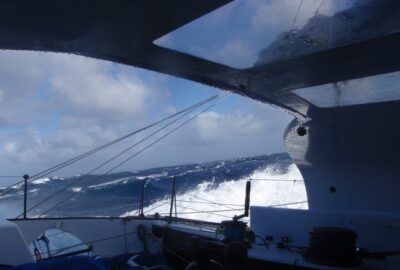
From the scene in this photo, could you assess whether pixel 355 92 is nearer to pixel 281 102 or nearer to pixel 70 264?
pixel 281 102

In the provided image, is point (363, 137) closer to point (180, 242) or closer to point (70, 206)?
point (180, 242)

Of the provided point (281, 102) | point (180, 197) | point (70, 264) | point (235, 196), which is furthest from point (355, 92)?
point (180, 197)

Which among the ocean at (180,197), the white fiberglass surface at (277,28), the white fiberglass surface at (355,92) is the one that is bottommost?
the ocean at (180,197)

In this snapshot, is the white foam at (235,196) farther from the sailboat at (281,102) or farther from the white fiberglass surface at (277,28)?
the white fiberglass surface at (277,28)

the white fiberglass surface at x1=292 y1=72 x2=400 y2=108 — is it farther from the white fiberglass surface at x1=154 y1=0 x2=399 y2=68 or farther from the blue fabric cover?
the blue fabric cover

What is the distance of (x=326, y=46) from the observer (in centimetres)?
459

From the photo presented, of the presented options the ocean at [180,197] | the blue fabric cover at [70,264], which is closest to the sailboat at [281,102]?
the blue fabric cover at [70,264]

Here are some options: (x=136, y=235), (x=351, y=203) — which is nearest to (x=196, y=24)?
(x=351, y=203)

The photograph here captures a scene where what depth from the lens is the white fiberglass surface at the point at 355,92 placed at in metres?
5.74

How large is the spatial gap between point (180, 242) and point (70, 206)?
665 inches

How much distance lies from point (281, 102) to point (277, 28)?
2922mm

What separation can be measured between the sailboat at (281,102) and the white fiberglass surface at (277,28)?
2 cm

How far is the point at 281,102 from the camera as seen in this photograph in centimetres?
695

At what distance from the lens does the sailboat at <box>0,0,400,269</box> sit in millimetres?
3441
